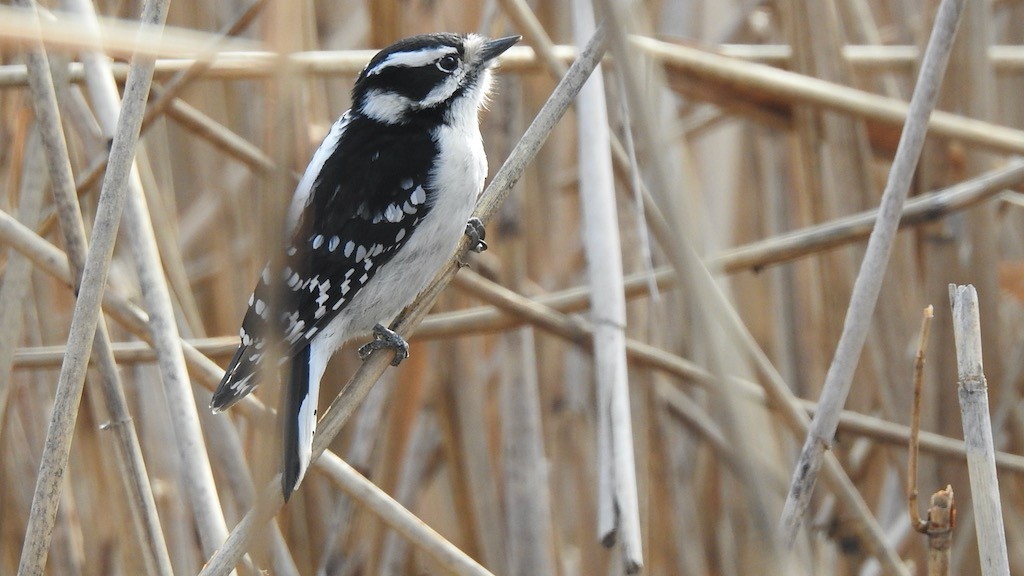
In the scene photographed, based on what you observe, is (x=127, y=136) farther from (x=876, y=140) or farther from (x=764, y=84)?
(x=876, y=140)

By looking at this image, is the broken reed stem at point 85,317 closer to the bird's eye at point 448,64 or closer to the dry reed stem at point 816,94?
the bird's eye at point 448,64

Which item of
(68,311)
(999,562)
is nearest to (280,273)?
(999,562)

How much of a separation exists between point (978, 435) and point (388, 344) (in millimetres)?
1232

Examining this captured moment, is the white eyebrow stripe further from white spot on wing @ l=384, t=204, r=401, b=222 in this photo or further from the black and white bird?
white spot on wing @ l=384, t=204, r=401, b=222

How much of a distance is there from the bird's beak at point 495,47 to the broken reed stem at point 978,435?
128 cm

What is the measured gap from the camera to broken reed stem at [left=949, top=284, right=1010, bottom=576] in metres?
1.59

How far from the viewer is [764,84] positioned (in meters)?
2.67

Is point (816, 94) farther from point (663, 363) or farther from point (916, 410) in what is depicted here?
point (916, 410)

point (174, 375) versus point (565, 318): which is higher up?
point (565, 318)

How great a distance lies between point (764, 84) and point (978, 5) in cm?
62

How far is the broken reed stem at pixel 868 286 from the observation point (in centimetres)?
187

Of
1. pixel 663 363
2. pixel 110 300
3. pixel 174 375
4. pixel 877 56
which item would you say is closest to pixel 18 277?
pixel 110 300

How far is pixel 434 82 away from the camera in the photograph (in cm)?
259

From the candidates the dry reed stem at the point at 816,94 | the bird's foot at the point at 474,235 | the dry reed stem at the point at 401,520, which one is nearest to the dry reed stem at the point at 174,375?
the dry reed stem at the point at 401,520
